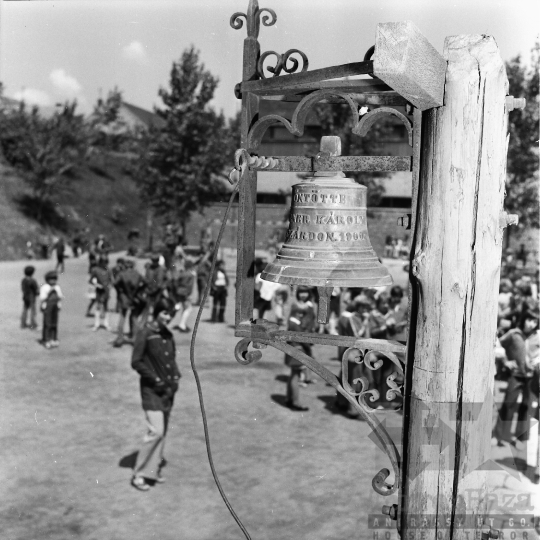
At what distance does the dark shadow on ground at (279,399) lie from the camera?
11867mm

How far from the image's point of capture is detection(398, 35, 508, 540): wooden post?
9.82ft

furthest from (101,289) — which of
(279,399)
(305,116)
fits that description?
(305,116)

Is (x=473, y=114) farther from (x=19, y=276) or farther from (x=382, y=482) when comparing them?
(x=19, y=276)

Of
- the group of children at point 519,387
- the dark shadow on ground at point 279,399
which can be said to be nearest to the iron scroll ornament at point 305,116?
the group of children at point 519,387

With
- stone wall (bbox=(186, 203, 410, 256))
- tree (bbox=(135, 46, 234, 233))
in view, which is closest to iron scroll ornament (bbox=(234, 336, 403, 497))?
tree (bbox=(135, 46, 234, 233))

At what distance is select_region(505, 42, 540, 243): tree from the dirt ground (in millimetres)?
12228

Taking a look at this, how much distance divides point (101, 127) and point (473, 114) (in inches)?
1876

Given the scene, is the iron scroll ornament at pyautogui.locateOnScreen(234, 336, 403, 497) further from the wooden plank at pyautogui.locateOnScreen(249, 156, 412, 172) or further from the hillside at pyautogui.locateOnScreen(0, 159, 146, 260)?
the hillside at pyautogui.locateOnScreen(0, 159, 146, 260)

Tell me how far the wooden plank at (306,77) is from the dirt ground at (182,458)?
5117 millimetres

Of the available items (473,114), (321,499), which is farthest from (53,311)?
(473,114)

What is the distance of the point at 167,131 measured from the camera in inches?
1373

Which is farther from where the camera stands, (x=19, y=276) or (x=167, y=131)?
(x=167, y=131)

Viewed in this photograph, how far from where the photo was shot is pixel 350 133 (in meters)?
24.9

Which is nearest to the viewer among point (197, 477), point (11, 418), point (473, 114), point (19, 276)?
point (473, 114)
